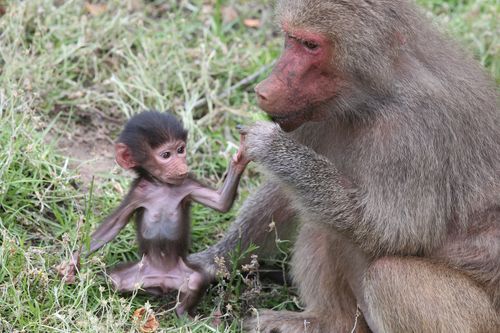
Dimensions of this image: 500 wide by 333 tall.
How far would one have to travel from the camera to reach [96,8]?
8.02 metres

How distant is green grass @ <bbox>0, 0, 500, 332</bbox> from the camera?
5.39m

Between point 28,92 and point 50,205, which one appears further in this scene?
point 28,92

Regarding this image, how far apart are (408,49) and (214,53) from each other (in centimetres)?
277

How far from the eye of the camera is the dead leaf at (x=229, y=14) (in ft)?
27.6

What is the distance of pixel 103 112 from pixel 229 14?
5.82 ft

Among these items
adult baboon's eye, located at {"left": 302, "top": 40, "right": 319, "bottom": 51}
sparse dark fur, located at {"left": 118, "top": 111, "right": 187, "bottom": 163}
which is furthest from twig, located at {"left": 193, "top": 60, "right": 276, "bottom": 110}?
adult baboon's eye, located at {"left": 302, "top": 40, "right": 319, "bottom": 51}

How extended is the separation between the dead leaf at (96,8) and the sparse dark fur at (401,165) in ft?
10.2

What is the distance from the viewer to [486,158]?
516 cm

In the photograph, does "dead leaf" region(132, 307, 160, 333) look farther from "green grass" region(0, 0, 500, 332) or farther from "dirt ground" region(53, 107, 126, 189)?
"dirt ground" region(53, 107, 126, 189)

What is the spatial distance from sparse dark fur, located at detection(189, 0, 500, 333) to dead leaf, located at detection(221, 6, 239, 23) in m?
3.33

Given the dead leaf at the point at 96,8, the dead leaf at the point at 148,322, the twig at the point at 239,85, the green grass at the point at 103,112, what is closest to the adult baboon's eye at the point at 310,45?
the green grass at the point at 103,112

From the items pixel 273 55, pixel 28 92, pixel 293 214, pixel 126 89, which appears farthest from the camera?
pixel 273 55

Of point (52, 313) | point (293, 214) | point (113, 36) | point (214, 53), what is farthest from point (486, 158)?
point (113, 36)

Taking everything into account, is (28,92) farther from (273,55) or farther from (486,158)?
(486,158)
